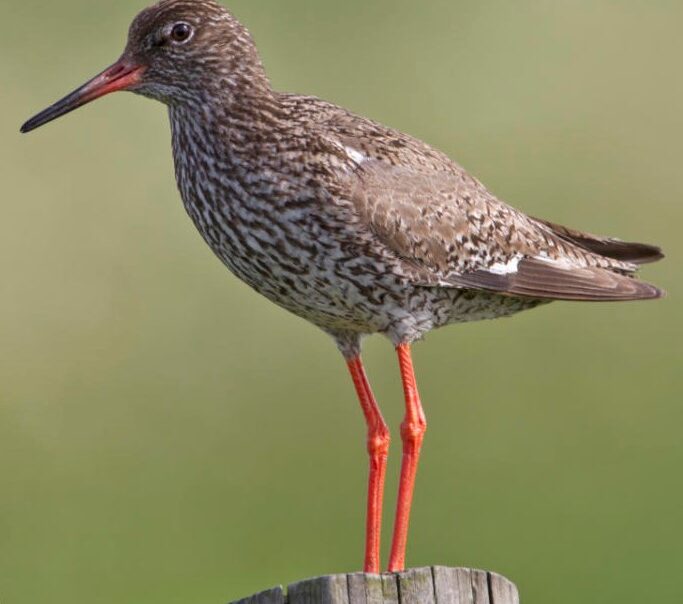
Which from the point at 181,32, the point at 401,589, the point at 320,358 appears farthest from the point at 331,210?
the point at 320,358

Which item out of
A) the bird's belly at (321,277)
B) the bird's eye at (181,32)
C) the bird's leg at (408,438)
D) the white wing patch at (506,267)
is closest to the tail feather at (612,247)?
the white wing patch at (506,267)

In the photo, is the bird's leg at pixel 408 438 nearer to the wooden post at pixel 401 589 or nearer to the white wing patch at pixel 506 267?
the white wing patch at pixel 506 267

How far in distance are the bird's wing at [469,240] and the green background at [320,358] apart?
104 inches

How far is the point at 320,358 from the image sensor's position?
48.0 ft

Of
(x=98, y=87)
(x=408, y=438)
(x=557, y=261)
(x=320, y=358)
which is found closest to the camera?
(x=98, y=87)

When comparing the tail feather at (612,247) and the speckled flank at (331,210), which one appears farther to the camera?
Result: the tail feather at (612,247)

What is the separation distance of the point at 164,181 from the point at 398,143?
6.76 m

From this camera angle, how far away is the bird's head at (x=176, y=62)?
31.5ft

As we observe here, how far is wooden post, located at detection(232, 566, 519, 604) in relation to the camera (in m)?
A: 7.27

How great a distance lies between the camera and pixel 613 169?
57.0 feet

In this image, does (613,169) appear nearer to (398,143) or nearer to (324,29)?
(324,29)

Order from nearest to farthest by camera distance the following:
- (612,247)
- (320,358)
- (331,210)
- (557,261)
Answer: (331,210) → (557,261) → (612,247) → (320,358)

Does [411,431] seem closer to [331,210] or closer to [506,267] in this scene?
[506,267]

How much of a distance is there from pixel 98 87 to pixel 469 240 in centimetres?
200
